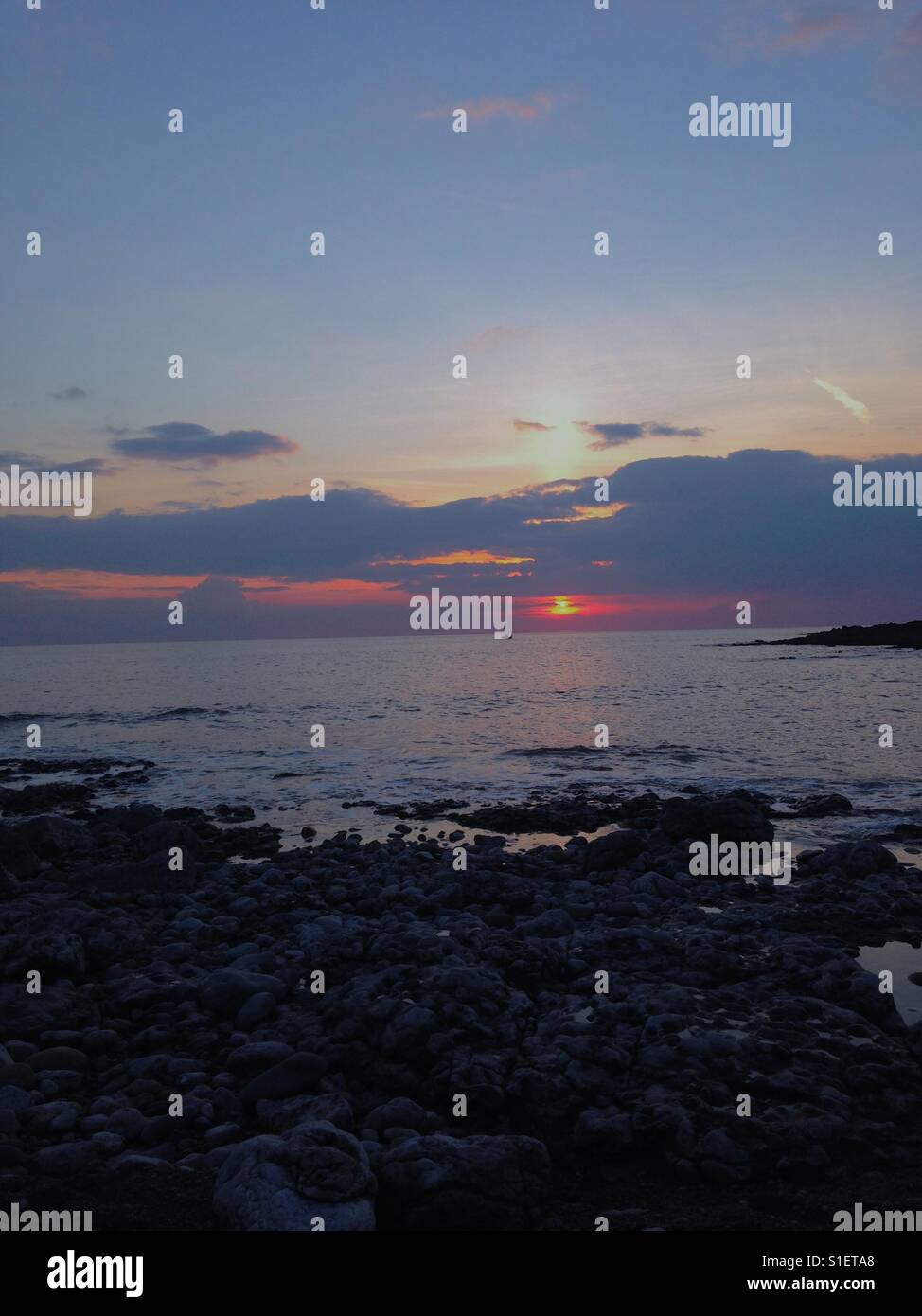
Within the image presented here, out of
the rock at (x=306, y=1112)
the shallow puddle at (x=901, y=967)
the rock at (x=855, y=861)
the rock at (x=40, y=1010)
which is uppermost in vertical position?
the rock at (x=855, y=861)

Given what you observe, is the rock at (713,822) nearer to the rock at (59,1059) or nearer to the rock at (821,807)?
the rock at (821,807)

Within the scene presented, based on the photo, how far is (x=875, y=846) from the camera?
17.0 meters

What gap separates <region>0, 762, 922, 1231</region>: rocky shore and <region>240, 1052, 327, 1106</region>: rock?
24mm

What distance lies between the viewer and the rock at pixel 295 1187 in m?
5.95

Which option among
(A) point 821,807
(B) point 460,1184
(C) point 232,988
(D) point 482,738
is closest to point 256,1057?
(C) point 232,988

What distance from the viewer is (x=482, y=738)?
43.5 meters

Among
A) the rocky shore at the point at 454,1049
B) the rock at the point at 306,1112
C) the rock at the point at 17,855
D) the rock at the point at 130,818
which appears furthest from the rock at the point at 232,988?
the rock at the point at 130,818

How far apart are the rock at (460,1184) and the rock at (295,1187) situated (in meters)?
0.26

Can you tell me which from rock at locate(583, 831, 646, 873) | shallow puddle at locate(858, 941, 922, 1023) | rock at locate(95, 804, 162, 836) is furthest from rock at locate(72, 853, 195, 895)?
shallow puddle at locate(858, 941, 922, 1023)

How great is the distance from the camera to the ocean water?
2881cm

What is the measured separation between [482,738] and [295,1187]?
37.5 m
